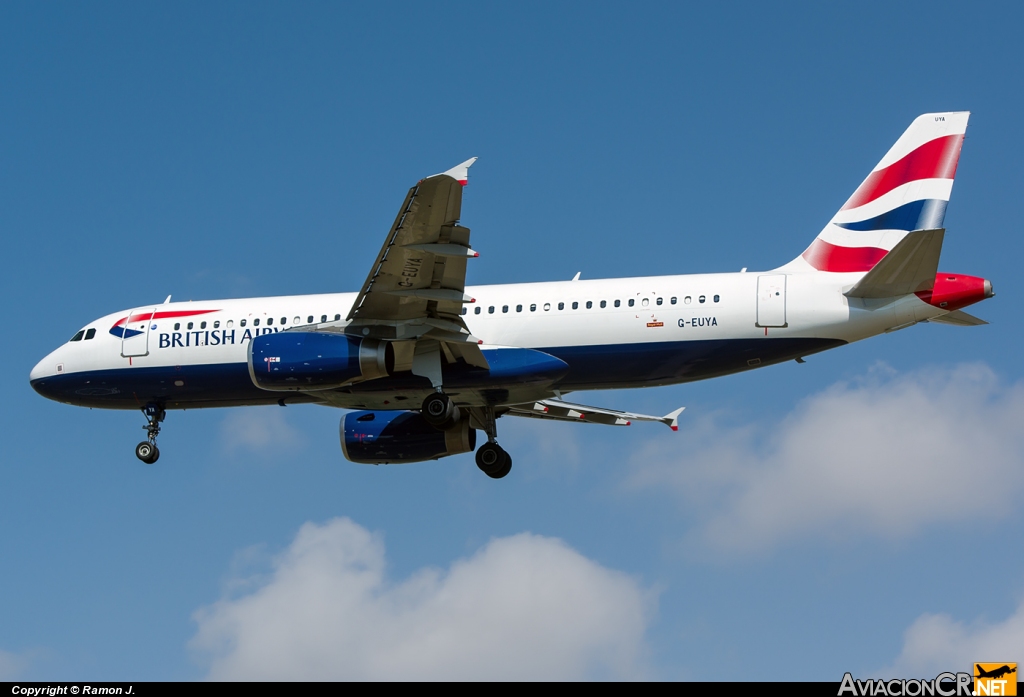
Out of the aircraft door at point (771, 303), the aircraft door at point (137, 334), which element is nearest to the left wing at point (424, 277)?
the aircraft door at point (771, 303)

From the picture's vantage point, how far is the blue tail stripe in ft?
92.9

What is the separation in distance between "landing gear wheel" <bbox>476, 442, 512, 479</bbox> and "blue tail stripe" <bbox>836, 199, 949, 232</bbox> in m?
9.28

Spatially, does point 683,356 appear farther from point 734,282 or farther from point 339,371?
point 339,371

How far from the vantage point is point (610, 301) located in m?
27.8

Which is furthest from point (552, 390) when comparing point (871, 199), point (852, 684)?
point (852, 684)

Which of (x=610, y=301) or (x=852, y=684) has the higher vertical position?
(x=610, y=301)

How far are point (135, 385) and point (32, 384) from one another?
2.95 m

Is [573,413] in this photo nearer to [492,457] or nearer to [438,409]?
[492,457]

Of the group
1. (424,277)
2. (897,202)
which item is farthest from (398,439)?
(897,202)

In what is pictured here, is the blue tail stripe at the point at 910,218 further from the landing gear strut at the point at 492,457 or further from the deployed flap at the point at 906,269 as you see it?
the landing gear strut at the point at 492,457

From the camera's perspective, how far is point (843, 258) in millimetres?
28250

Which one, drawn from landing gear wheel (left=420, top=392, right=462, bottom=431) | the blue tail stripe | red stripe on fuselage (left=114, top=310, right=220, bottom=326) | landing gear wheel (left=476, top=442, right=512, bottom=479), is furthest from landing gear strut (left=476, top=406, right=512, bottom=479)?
the blue tail stripe

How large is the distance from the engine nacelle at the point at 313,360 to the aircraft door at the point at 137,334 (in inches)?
175

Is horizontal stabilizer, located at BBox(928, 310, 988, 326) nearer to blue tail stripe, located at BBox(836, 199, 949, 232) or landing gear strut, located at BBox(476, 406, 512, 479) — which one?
blue tail stripe, located at BBox(836, 199, 949, 232)
